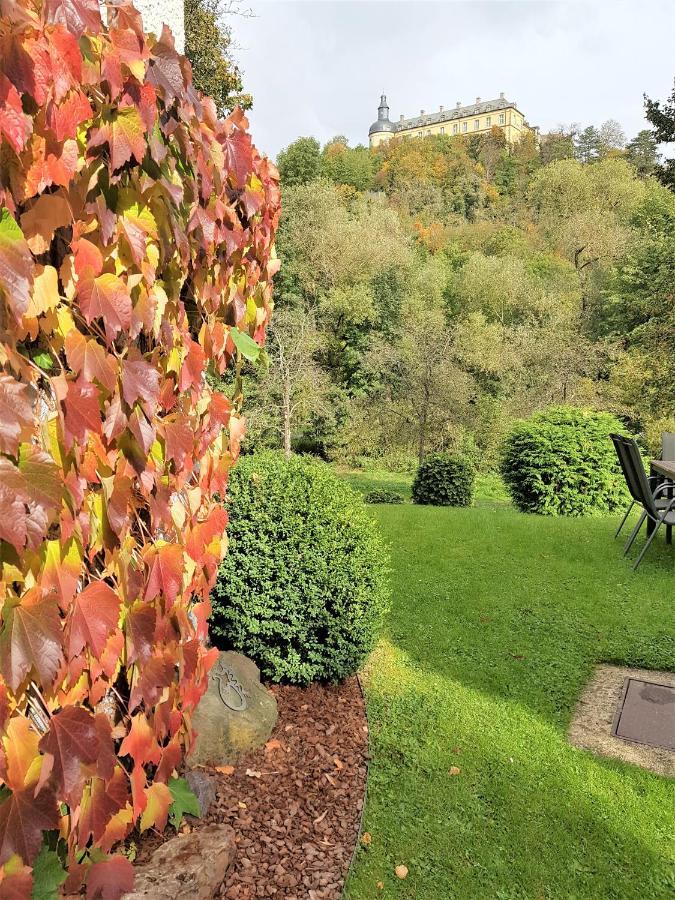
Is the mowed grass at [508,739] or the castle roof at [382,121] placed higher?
the castle roof at [382,121]

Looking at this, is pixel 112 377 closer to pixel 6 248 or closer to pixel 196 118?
pixel 6 248

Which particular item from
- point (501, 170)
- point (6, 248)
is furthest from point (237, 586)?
point (501, 170)

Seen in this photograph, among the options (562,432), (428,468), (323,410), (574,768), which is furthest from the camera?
(323,410)

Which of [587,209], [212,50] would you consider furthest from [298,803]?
[587,209]

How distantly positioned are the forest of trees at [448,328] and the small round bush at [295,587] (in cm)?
1360

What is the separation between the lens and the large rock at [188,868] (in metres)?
1.77

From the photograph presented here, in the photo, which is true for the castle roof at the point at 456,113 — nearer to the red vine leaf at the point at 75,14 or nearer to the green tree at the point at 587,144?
the green tree at the point at 587,144

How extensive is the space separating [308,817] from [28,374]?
6.88 feet

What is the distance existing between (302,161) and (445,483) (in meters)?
24.9

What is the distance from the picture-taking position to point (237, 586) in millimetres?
3320

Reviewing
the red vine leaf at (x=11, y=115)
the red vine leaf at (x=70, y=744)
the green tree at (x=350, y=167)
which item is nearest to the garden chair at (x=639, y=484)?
the red vine leaf at (x=70, y=744)

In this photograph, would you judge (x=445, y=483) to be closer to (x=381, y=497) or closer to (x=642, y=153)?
(x=381, y=497)

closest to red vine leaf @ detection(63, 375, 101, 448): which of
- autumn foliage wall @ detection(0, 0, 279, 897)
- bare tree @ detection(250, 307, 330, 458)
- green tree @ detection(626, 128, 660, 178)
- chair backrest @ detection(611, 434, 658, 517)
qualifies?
autumn foliage wall @ detection(0, 0, 279, 897)

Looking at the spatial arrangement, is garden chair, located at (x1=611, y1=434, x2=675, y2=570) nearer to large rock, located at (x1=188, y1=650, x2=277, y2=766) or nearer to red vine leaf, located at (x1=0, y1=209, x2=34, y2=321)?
large rock, located at (x1=188, y1=650, x2=277, y2=766)
